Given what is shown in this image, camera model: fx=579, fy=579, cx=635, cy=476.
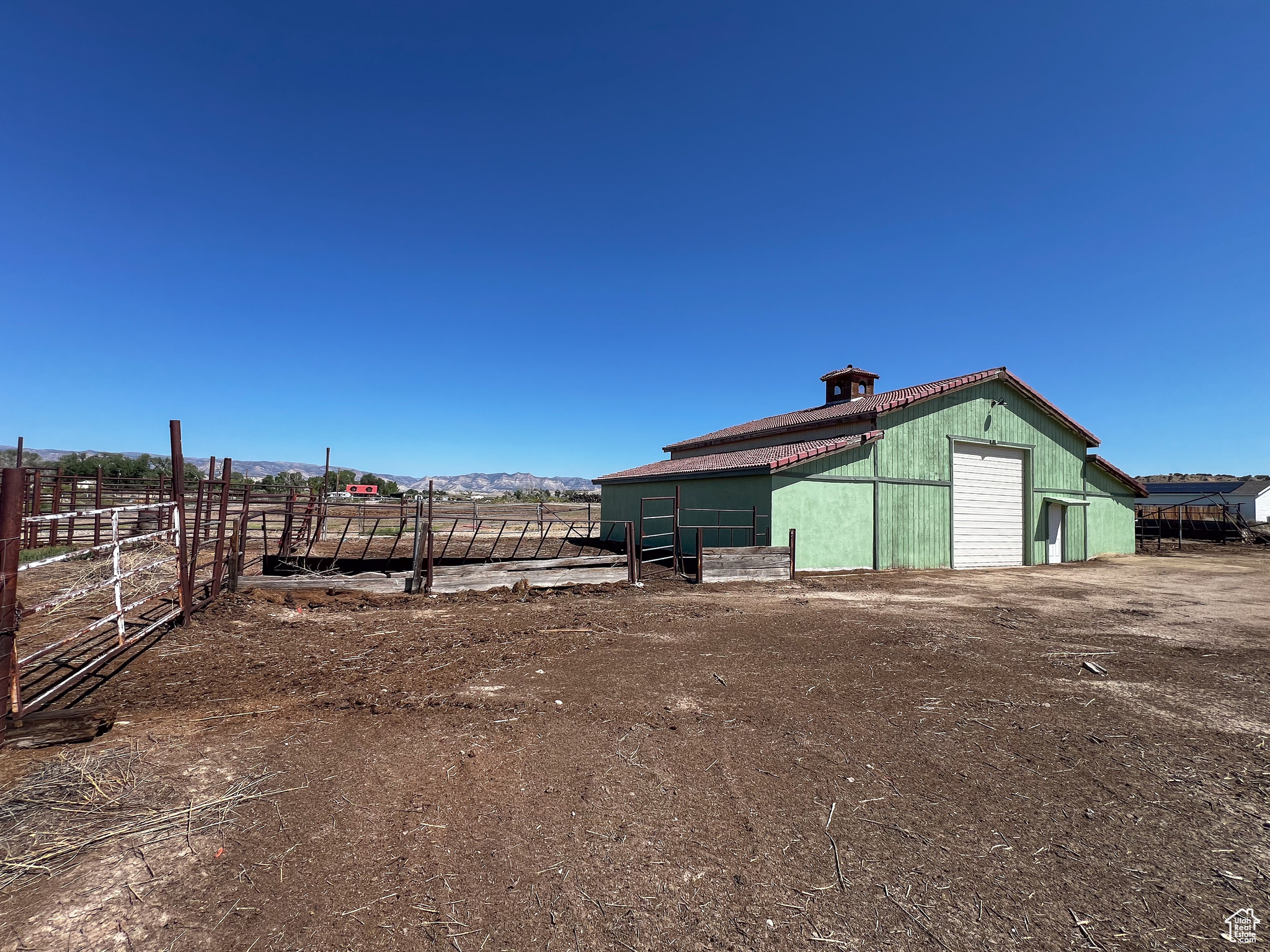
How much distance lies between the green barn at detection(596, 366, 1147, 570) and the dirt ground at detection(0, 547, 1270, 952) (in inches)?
331

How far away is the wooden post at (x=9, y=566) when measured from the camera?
4.06 metres

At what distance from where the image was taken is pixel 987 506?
64.6ft

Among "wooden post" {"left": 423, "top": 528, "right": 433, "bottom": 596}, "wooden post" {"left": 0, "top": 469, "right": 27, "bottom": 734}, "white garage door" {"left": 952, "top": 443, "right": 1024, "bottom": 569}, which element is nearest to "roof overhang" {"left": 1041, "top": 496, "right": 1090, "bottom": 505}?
"white garage door" {"left": 952, "top": 443, "right": 1024, "bottom": 569}

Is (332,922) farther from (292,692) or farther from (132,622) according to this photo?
(132,622)

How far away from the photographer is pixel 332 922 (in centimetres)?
262

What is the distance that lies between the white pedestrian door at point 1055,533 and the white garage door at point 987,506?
1.56m

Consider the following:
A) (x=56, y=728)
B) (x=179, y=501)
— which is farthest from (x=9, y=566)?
(x=179, y=501)

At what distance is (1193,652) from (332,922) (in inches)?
401

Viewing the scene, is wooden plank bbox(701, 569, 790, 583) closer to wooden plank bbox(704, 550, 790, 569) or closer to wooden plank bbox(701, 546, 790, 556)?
wooden plank bbox(704, 550, 790, 569)

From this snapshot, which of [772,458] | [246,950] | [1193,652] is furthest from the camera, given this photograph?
[772,458]

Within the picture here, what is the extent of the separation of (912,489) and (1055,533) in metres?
7.84

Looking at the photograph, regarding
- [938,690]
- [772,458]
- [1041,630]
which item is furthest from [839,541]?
[938,690]

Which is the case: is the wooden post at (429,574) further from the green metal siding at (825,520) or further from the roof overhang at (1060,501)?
the roof overhang at (1060,501)

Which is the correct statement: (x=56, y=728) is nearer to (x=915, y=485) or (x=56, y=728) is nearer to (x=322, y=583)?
(x=322, y=583)
